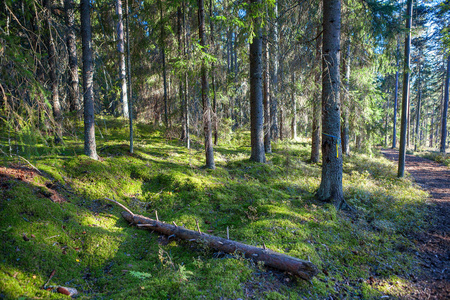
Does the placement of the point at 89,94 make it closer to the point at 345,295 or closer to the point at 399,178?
the point at 345,295

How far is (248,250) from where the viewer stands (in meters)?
4.39

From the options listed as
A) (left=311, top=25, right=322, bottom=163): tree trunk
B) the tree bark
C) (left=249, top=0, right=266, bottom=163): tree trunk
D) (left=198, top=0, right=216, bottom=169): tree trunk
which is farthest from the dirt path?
(left=198, top=0, right=216, bottom=169): tree trunk

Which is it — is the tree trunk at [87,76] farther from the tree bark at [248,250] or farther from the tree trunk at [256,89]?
the tree trunk at [256,89]

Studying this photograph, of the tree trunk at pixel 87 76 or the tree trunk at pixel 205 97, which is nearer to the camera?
the tree trunk at pixel 87 76

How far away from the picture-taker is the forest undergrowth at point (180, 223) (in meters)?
3.60

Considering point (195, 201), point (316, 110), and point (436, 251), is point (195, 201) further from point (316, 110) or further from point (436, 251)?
point (436, 251)

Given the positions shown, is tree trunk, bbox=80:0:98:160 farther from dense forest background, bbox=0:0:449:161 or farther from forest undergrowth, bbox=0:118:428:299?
forest undergrowth, bbox=0:118:428:299

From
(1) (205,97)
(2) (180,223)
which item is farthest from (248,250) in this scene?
(1) (205,97)

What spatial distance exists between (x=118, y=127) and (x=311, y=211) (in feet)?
41.6

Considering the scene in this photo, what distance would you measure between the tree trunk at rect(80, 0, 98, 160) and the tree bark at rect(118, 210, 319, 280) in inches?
170

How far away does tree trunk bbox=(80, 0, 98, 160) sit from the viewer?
25.9 ft

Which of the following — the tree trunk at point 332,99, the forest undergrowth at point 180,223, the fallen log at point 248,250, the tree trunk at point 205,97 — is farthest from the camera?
the tree trunk at point 205,97

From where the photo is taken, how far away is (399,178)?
12.4 metres

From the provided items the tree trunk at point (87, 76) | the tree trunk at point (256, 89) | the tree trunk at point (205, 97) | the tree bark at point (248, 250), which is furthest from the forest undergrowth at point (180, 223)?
the tree trunk at point (256, 89)
